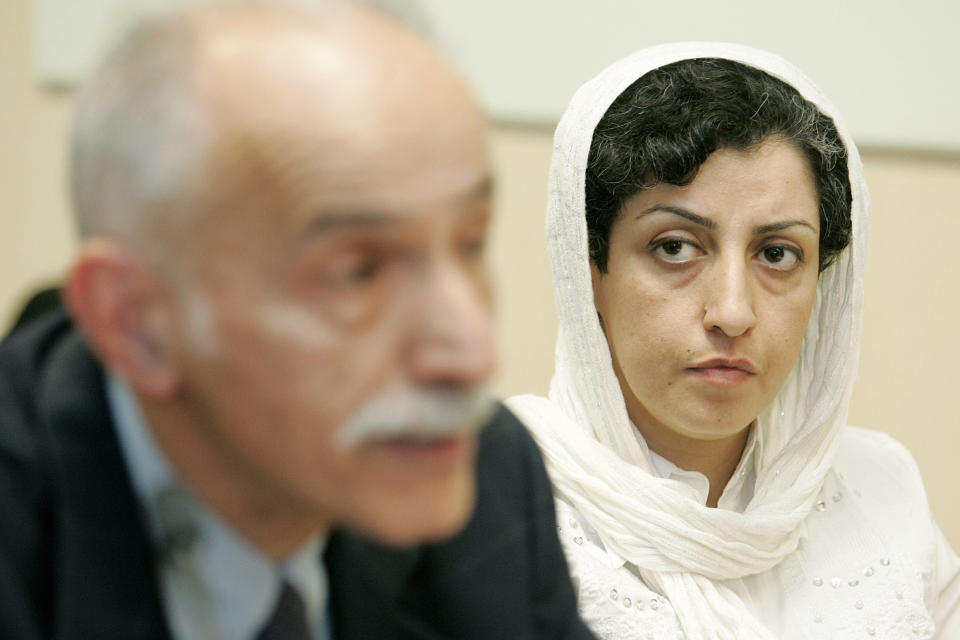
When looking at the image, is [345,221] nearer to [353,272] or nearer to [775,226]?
[353,272]

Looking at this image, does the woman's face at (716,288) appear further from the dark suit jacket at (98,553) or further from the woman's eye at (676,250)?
the dark suit jacket at (98,553)

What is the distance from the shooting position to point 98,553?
0.72 m

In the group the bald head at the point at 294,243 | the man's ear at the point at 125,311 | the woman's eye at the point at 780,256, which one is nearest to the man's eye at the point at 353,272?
the bald head at the point at 294,243

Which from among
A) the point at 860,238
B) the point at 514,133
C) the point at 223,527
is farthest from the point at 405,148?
the point at 514,133

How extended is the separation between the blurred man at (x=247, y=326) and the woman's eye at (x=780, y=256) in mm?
805

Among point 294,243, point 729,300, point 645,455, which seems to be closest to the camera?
point 294,243

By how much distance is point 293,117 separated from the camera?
2.08ft

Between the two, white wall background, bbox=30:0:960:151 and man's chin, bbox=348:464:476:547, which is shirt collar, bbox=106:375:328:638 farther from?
white wall background, bbox=30:0:960:151

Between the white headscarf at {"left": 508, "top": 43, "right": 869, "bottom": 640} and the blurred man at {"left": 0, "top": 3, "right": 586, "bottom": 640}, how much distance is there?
0.74m

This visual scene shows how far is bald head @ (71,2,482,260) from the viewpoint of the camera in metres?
0.63

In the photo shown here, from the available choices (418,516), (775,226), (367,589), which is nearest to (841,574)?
(775,226)

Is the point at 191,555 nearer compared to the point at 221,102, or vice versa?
the point at 221,102

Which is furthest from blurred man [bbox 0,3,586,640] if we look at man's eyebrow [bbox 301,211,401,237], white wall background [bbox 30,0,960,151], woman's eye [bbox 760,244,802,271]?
white wall background [bbox 30,0,960,151]

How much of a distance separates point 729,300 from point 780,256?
14 cm
